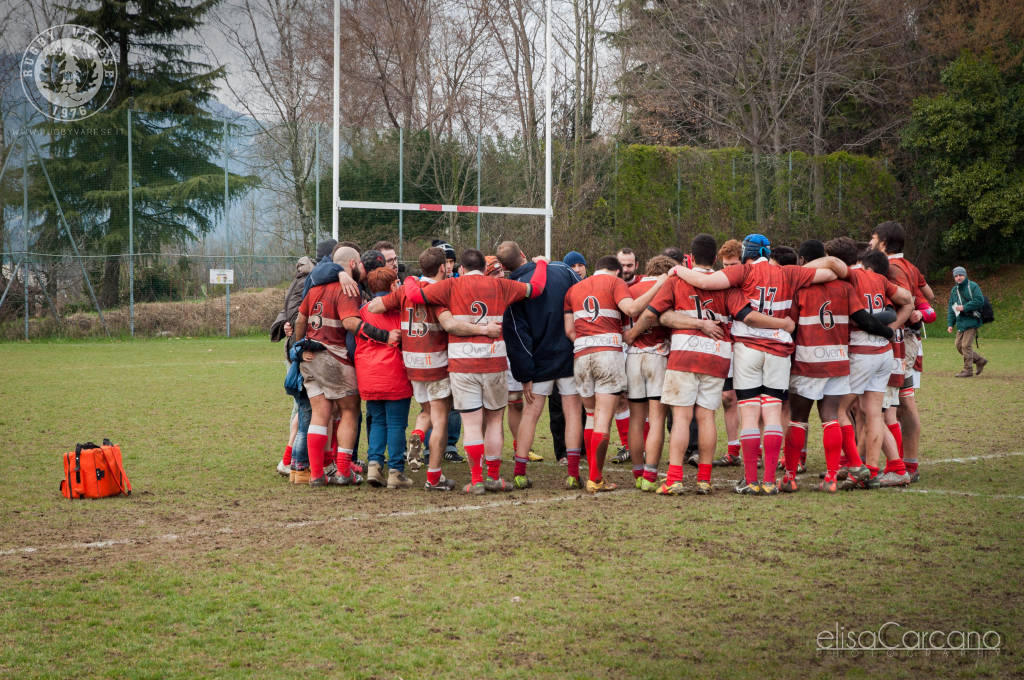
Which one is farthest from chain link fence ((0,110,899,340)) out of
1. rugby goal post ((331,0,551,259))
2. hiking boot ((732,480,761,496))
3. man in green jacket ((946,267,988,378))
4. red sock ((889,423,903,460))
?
hiking boot ((732,480,761,496))

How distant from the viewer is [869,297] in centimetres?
744

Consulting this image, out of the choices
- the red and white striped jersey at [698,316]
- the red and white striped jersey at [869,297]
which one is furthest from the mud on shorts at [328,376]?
the red and white striped jersey at [869,297]

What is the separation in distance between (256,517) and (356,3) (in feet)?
99.7

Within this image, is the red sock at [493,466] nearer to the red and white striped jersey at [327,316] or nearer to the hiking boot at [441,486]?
the hiking boot at [441,486]

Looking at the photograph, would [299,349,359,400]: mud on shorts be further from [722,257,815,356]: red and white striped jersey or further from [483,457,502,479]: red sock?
[722,257,815,356]: red and white striped jersey

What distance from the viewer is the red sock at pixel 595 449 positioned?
725 cm

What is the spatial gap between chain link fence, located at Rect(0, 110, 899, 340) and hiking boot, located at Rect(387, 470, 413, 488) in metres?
19.6

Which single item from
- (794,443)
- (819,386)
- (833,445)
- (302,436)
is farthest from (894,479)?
(302,436)

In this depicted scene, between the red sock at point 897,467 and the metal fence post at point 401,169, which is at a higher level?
the metal fence post at point 401,169

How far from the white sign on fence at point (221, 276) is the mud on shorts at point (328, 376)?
65.7ft

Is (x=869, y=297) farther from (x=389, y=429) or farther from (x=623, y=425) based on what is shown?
(x=389, y=429)

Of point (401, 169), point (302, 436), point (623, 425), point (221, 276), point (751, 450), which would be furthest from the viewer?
point (401, 169)

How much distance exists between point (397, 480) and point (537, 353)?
159 centimetres

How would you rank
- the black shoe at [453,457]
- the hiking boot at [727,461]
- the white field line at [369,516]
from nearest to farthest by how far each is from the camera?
the white field line at [369,516] → the hiking boot at [727,461] → the black shoe at [453,457]
